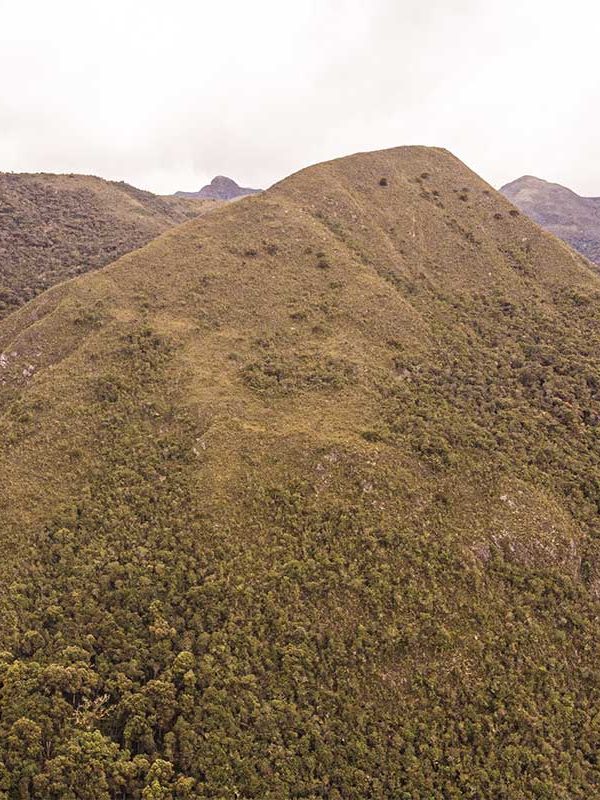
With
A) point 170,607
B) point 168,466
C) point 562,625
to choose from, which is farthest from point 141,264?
point 562,625

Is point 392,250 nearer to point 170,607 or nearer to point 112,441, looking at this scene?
point 112,441

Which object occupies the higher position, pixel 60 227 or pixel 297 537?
pixel 60 227

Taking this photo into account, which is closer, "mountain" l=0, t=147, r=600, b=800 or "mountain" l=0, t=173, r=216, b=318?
"mountain" l=0, t=147, r=600, b=800

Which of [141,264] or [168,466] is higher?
[141,264]

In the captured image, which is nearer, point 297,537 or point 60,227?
point 297,537
